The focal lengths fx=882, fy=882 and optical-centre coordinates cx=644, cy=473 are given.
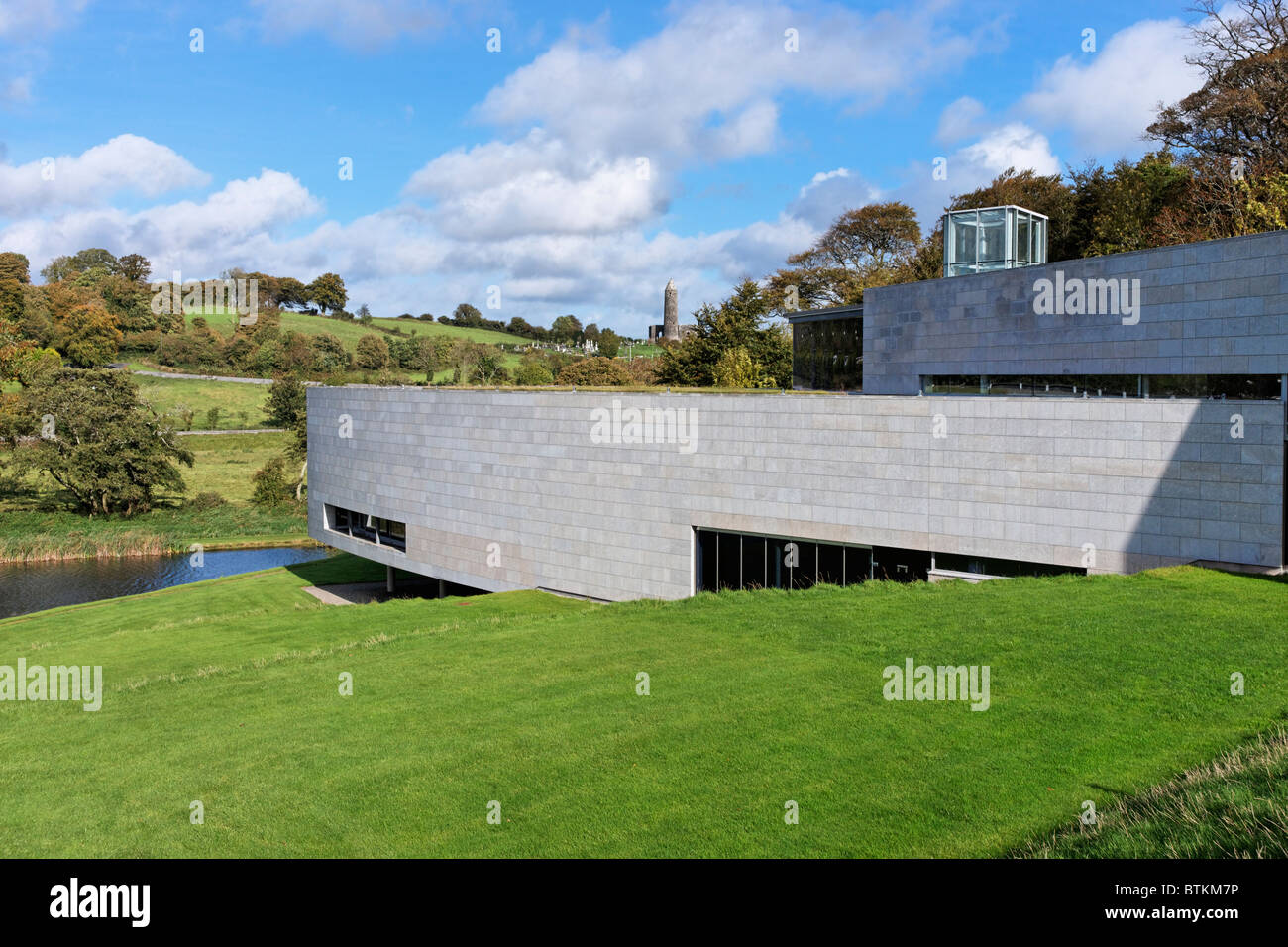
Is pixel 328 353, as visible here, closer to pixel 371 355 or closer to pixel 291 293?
pixel 371 355

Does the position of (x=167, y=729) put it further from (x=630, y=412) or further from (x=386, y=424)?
(x=386, y=424)

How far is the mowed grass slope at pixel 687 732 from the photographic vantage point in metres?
8.58

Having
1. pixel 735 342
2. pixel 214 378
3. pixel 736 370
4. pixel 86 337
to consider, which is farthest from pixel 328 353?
pixel 736 370

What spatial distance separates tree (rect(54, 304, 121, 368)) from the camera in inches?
3735

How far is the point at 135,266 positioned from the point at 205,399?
63.0 metres

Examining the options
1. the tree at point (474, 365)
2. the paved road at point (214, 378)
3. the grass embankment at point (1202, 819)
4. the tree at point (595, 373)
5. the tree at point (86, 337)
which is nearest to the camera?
the grass embankment at point (1202, 819)

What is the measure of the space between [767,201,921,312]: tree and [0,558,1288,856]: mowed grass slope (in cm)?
4775

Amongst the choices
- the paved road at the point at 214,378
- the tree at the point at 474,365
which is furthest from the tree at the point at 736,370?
the paved road at the point at 214,378

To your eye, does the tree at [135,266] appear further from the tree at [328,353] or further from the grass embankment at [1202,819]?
the grass embankment at [1202,819]

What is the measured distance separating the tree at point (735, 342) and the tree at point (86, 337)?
241 ft

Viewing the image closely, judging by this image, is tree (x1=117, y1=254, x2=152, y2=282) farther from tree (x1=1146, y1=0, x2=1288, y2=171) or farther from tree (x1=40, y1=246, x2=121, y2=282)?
tree (x1=1146, y1=0, x2=1288, y2=171)

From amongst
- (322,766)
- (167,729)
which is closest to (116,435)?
(167,729)

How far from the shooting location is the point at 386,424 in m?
31.6
